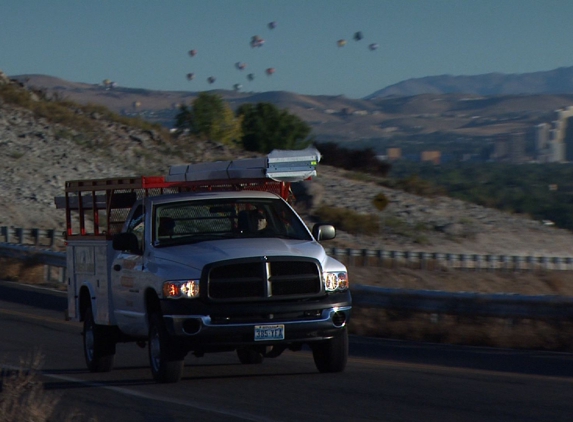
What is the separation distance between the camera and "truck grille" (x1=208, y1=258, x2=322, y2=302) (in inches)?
401

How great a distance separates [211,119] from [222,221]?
3865 inches

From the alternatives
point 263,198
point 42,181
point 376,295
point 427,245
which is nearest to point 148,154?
point 42,181

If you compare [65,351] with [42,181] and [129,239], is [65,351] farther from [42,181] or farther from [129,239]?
[42,181]

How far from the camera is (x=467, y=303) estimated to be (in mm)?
14547

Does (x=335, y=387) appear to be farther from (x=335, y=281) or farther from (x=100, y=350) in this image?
(x=100, y=350)

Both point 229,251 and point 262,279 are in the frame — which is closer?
point 262,279

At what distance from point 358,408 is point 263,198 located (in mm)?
3368

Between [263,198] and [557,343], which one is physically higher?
[263,198]

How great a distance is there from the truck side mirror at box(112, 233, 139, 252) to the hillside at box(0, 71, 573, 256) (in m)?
33.3

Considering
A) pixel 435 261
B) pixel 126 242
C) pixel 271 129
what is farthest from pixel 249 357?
pixel 271 129

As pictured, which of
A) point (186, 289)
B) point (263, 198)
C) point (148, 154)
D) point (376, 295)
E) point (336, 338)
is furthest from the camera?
point (148, 154)

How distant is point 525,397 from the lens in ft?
31.5

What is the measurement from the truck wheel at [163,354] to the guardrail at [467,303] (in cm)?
514

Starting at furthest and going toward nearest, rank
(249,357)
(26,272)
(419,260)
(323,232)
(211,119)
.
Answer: (211,119) < (419,260) < (26,272) < (249,357) < (323,232)
